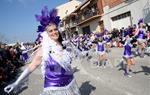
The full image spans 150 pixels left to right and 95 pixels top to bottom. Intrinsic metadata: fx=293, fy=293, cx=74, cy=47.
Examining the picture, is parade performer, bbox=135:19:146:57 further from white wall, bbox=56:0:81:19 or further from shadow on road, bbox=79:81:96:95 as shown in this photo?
white wall, bbox=56:0:81:19

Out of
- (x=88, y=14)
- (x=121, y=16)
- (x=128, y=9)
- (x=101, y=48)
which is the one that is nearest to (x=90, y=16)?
(x=88, y=14)

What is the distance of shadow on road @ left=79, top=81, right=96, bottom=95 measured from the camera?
349 inches

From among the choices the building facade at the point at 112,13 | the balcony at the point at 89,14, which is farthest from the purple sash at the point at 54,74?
the balcony at the point at 89,14

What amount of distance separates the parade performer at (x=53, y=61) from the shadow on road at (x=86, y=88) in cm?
395

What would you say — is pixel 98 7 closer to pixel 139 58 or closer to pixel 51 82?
pixel 139 58

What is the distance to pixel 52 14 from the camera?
4977mm

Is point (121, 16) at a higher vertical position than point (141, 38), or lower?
higher

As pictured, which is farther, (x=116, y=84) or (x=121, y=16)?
(x=121, y=16)

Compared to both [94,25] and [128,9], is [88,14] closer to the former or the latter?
[94,25]

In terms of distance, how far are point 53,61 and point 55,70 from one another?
149 mm

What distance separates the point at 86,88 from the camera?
31.4 feet

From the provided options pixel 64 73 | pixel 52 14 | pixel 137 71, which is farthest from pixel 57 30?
pixel 137 71

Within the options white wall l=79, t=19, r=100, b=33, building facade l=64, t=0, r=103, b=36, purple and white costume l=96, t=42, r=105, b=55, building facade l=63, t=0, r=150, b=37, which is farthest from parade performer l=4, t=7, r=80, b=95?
white wall l=79, t=19, r=100, b=33

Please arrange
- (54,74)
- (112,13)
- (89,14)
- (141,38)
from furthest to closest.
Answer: (89,14), (112,13), (141,38), (54,74)
